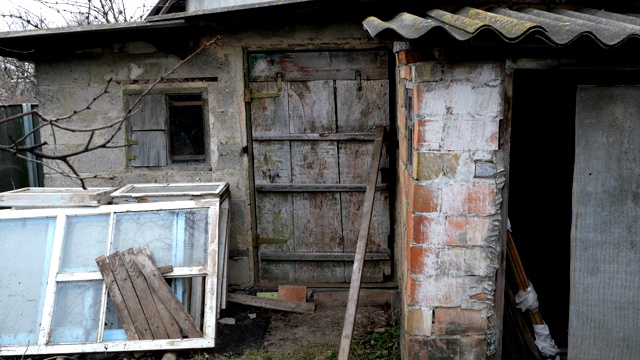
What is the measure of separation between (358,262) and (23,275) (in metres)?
2.63

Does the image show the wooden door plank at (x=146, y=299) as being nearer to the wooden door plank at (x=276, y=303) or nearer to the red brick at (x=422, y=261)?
the wooden door plank at (x=276, y=303)

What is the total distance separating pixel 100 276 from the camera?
4516 mm

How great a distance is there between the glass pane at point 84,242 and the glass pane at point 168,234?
0.39 ft

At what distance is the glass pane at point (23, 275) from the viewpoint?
175 inches

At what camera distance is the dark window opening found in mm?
5355

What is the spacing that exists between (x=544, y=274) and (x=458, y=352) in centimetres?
186

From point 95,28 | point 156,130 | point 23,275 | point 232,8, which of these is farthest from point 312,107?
point 23,275

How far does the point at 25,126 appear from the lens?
710 centimetres

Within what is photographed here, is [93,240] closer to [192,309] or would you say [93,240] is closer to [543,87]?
[192,309]

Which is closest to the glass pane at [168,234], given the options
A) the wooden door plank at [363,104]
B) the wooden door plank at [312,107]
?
the wooden door plank at [312,107]

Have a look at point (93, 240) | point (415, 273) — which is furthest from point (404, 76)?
point (93, 240)

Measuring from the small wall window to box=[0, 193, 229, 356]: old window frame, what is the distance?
0.74 metres

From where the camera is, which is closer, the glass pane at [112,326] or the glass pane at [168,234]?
the glass pane at [112,326]

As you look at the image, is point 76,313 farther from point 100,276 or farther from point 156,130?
point 156,130
